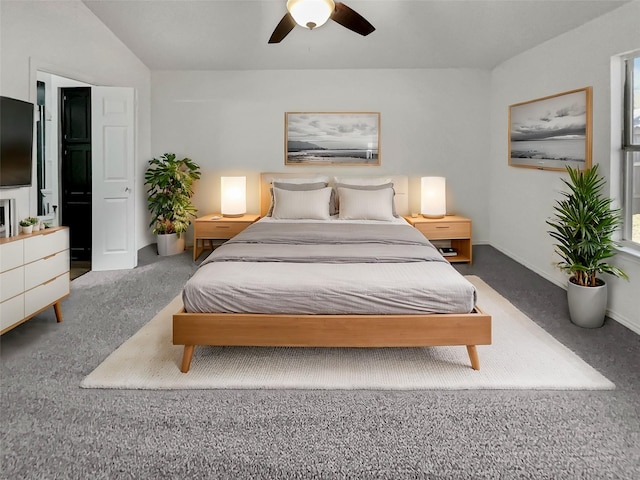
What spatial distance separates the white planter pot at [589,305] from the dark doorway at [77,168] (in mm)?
5365

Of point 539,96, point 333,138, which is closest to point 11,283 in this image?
point 333,138

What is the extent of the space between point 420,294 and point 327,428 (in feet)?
3.20

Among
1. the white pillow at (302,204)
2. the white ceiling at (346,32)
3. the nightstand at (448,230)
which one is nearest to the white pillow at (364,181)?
the white pillow at (302,204)

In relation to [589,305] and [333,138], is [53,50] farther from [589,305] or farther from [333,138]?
[589,305]

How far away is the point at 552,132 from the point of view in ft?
15.1

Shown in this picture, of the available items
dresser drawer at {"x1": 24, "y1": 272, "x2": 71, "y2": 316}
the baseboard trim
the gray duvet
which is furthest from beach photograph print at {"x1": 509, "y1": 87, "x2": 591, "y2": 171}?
dresser drawer at {"x1": 24, "y1": 272, "x2": 71, "y2": 316}

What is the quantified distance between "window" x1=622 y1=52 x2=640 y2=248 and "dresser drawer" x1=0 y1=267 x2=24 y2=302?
14.5 ft

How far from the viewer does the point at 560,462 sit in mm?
1865

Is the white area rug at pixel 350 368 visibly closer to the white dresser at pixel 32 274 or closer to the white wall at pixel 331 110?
the white dresser at pixel 32 274

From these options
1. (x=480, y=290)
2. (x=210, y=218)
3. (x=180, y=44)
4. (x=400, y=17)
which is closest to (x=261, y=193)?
(x=210, y=218)

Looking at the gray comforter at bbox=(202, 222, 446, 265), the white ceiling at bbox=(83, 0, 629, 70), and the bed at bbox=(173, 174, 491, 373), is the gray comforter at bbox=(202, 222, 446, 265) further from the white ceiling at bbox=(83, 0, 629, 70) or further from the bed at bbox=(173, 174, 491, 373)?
the white ceiling at bbox=(83, 0, 629, 70)

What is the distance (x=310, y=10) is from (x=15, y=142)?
2.44 m

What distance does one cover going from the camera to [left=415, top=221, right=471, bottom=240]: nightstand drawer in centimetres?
554

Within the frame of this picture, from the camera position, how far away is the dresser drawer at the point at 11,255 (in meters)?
2.94
